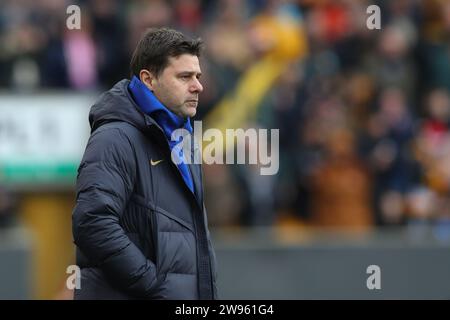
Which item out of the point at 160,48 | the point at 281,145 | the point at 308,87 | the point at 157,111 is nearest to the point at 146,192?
the point at 157,111

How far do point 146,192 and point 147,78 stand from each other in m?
0.52

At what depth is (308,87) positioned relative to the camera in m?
12.1

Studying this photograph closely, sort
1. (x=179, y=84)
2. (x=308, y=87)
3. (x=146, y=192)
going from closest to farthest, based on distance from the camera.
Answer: (x=146, y=192) < (x=179, y=84) < (x=308, y=87)

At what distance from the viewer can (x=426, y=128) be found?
12258 millimetres

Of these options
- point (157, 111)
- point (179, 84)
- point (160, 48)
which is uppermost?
point (160, 48)

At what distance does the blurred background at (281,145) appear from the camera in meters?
10.2

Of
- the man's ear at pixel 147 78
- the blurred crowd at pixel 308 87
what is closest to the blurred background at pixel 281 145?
the blurred crowd at pixel 308 87

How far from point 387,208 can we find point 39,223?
11.5 feet

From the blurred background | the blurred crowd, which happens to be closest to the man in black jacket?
the blurred background

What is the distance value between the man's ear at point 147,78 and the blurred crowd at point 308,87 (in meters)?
5.92

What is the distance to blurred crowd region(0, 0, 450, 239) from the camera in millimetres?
11414

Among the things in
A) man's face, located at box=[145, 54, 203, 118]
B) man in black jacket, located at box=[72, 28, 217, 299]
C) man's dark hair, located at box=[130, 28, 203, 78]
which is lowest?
man in black jacket, located at box=[72, 28, 217, 299]

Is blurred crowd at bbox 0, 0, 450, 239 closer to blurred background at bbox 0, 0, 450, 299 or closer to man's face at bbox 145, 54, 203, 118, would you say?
blurred background at bbox 0, 0, 450, 299

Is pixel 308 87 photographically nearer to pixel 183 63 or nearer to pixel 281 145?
pixel 281 145
